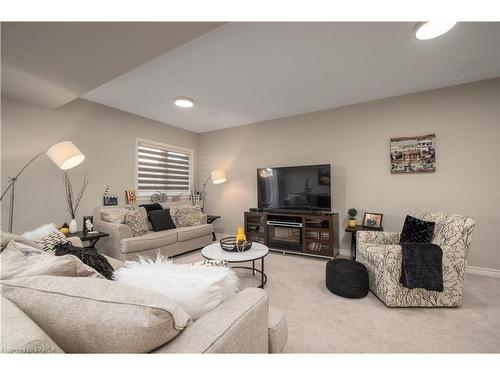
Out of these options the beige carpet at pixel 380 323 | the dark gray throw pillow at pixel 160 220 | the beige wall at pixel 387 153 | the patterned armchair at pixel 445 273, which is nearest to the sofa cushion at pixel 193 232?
the dark gray throw pillow at pixel 160 220

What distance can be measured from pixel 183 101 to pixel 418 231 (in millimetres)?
3414

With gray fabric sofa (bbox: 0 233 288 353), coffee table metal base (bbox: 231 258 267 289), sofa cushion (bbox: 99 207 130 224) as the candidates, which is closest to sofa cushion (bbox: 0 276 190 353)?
gray fabric sofa (bbox: 0 233 288 353)

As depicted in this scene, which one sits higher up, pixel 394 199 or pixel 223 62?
pixel 223 62

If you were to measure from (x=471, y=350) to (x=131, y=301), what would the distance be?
2166mm

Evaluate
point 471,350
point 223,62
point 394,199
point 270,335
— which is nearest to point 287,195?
point 394,199

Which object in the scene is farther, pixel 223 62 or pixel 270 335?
pixel 223 62

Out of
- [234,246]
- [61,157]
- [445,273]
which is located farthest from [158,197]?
[445,273]

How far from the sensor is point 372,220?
10.8ft

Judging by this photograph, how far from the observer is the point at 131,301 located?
0.61 metres

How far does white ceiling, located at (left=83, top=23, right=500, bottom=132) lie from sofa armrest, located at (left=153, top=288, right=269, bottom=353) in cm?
200

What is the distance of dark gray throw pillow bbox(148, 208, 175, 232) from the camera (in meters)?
3.52
